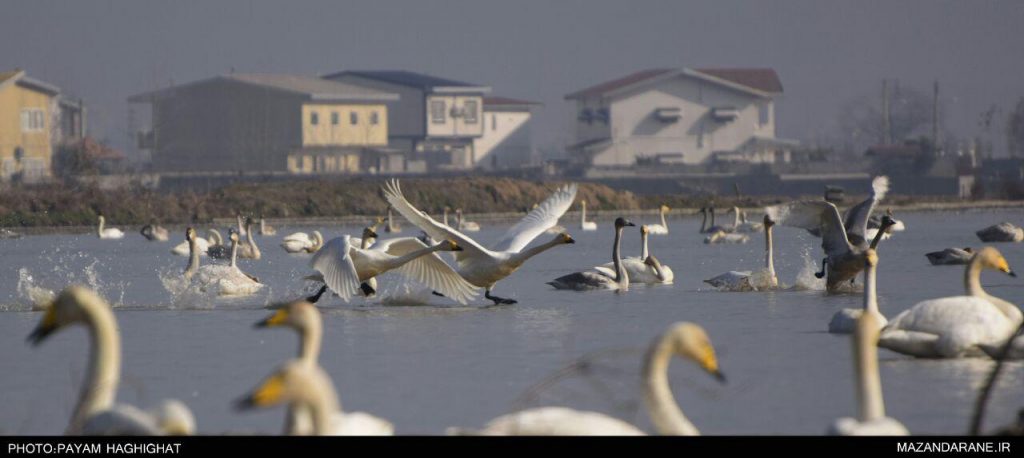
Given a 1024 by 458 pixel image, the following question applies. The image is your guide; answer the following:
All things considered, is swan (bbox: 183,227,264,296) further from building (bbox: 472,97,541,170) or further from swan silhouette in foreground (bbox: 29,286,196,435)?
building (bbox: 472,97,541,170)

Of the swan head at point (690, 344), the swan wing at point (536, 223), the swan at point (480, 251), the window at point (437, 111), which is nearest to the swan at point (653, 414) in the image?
the swan head at point (690, 344)

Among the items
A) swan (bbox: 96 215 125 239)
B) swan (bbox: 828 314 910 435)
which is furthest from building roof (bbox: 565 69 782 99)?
swan (bbox: 828 314 910 435)

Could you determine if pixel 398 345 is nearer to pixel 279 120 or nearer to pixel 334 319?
pixel 334 319

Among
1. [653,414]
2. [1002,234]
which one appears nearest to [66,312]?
[653,414]

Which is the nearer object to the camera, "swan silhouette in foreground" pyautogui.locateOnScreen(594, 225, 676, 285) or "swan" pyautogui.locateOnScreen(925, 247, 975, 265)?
"swan silhouette in foreground" pyautogui.locateOnScreen(594, 225, 676, 285)

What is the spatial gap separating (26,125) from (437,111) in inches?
1194

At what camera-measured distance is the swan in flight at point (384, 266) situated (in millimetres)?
18078

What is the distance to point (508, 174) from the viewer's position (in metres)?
80.4

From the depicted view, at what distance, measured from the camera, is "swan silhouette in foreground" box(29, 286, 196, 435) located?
7.46 metres

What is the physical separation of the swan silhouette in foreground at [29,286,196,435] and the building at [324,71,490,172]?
280 feet

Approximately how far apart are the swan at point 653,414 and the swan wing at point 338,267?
9940mm

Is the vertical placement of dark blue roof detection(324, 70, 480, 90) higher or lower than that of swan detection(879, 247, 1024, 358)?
higher

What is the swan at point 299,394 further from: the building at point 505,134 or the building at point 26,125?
the building at point 505,134

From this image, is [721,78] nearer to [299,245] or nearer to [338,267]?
[299,245]
